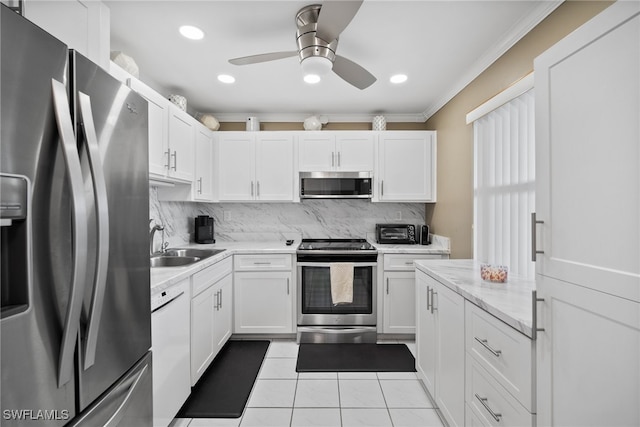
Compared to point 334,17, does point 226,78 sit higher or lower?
higher

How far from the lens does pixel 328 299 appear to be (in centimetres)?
298

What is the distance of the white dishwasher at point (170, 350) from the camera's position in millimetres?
1540

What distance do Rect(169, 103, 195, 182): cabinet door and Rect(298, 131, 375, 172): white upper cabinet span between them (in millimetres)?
1143

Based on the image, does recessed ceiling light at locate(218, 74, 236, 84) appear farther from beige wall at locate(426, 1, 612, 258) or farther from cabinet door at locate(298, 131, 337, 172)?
beige wall at locate(426, 1, 612, 258)

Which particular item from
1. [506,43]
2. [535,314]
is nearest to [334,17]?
[506,43]

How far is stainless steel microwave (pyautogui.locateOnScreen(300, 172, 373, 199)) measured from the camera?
3.26 meters

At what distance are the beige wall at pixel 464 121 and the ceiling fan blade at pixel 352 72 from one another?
Answer: 90cm

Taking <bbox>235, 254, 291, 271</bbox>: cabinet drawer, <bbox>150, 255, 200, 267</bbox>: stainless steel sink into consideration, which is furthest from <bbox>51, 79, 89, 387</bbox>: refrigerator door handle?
<bbox>235, 254, 291, 271</bbox>: cabinet drawer

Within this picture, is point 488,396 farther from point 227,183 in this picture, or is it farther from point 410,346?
point 227,183

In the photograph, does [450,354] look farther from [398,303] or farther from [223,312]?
[223,312]

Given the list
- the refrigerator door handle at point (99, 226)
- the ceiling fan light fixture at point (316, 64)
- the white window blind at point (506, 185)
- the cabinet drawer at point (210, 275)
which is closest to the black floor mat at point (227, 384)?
the cabinet drawer at point (210, 275)

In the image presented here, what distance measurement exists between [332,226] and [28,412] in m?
3.09

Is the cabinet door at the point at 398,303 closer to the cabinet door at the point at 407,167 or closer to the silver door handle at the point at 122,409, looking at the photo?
the cabinet door at the point at 407,167

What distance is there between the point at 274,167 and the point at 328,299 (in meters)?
1.55
